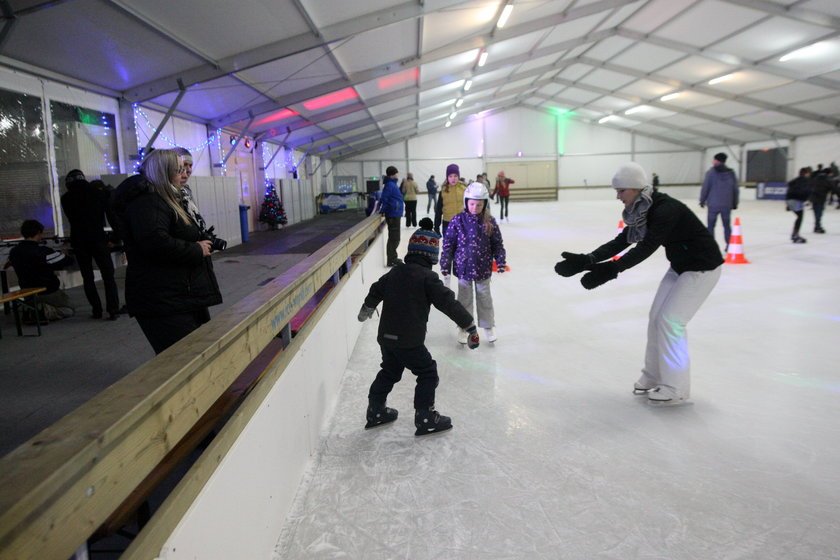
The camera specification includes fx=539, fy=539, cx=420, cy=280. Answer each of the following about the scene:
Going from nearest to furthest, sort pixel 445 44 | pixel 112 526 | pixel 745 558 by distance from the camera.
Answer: pixel 112 526, pixel 745 558, pixel 445 44

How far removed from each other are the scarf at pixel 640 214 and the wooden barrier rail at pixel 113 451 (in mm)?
2338

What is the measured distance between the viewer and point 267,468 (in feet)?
6.56

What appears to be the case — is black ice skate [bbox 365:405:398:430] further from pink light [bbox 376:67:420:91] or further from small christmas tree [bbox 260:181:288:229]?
small christmas tree [bbox 260:181:288:229]

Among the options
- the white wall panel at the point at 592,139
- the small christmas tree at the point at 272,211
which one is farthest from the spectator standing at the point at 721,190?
the white wall panel at the point at 592,139

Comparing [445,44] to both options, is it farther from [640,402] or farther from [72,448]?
[72,448]

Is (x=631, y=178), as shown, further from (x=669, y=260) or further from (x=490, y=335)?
(x=490, y=335)

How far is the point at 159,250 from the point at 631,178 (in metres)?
2.52

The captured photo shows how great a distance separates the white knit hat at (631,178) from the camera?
3.11m

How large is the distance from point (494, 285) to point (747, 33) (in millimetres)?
13333

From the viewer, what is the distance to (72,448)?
894mm

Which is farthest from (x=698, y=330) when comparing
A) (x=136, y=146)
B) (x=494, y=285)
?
(x=136, y=146)

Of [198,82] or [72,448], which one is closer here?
[72,448]

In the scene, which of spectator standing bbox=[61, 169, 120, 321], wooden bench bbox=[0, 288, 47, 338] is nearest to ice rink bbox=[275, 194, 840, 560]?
spectator standing bbox=[61, 169, 120, 321]

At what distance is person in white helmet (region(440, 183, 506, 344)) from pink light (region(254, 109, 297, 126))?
10984 millimetres
